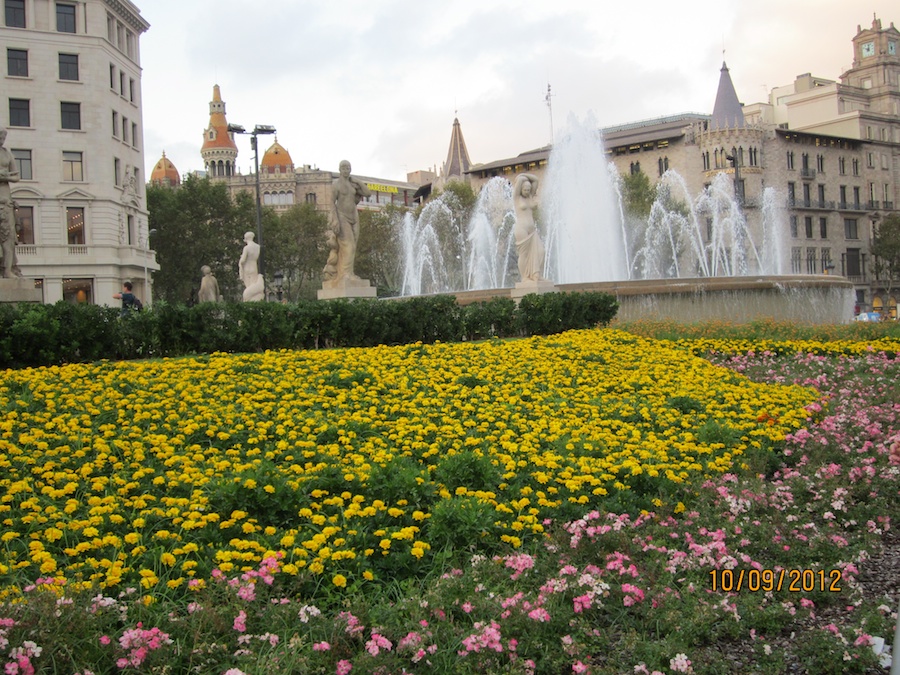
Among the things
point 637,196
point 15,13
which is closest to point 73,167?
point 15,13

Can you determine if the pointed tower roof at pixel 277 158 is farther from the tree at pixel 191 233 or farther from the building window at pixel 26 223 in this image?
the building window at pixel 26 223

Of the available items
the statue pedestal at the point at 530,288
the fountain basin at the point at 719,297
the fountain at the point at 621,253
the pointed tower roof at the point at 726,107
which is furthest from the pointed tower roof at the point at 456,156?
the statue pedestal at the point at 530,288

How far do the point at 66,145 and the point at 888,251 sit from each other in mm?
66930

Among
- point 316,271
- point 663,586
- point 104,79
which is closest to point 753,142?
point 316,271

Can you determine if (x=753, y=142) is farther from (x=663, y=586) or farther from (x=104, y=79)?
(x=663, y=586)

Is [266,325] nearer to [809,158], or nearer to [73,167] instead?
[73,167]

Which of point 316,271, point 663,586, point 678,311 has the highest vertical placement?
point 316,271

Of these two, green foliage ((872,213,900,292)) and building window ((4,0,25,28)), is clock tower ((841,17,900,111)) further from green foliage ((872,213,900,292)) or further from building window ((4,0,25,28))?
building window ((4,0,25,28))

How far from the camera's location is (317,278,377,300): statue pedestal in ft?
58.0

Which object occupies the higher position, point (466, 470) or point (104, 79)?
point (104, 79)

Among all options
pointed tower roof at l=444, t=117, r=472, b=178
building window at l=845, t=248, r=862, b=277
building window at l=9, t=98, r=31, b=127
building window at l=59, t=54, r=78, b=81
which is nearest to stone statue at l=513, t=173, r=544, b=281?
building window at l=9, t=98, r=31, b=127

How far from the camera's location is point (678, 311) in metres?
21.0

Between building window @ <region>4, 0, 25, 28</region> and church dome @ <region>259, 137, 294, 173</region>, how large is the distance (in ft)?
254

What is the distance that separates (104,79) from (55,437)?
40.9m
